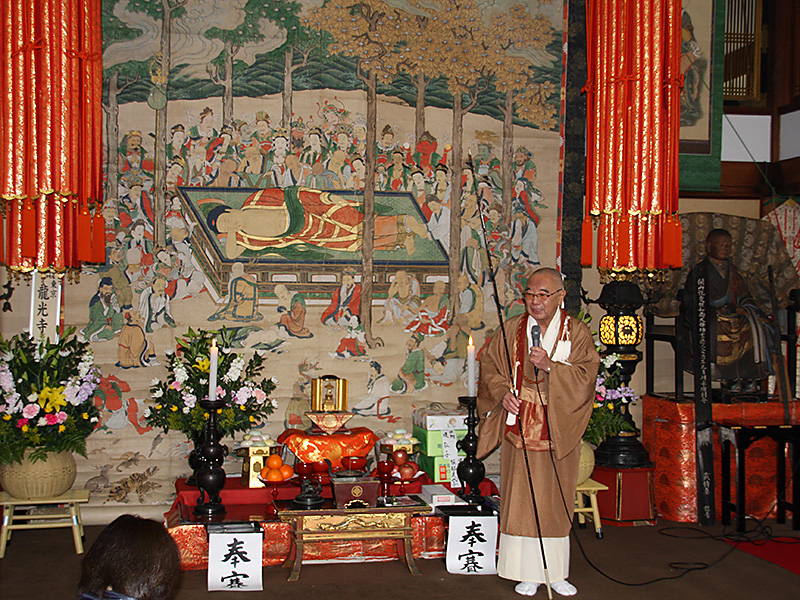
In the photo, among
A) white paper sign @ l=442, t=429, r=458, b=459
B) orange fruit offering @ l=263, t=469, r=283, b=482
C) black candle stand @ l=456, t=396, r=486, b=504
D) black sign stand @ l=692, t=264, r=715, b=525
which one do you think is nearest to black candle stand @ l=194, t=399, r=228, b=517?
orange fruit offering @ l=263, t=469, r=283, b=482

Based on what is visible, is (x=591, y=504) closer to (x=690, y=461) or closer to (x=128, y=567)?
(x=690, y=461)

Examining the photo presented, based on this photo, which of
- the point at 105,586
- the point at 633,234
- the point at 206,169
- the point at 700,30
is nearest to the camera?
the point at 105,586

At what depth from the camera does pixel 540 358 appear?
4.22m

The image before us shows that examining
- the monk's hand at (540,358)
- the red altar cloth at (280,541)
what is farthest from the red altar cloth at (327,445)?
the monk's hand at (540,358)

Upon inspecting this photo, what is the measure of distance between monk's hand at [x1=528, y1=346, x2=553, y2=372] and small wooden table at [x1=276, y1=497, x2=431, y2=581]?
3.99 feet

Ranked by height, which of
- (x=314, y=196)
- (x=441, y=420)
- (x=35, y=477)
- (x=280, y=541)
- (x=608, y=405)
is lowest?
(x=280, y=541)

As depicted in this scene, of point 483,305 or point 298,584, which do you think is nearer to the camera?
point 298,584

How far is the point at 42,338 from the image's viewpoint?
5285mm

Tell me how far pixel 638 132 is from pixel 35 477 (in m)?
4.72

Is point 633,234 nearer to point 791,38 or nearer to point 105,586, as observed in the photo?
point 791,38

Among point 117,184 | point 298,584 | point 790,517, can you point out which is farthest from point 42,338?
point 790,517

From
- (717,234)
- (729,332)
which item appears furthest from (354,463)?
(717,234)

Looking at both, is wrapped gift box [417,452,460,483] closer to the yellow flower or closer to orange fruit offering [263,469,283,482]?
orange fruit offering [263,469,283,482]

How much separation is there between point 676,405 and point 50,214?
4.79m
